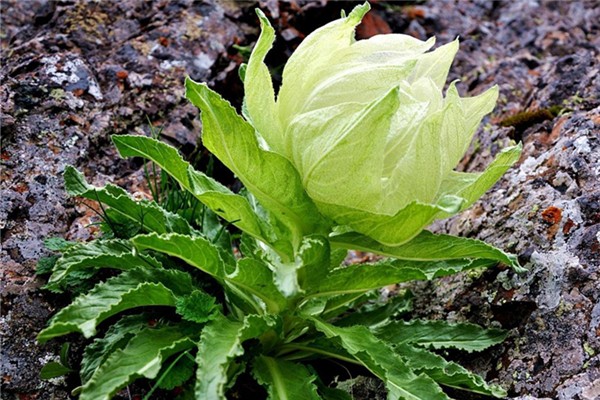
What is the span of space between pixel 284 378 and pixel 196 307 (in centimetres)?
A: 37

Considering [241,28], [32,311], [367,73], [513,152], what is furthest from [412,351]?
[241,28]

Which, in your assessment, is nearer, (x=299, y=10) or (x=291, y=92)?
(x=291, y=92)

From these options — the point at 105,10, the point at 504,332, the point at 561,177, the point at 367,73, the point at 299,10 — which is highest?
the point at 367,73

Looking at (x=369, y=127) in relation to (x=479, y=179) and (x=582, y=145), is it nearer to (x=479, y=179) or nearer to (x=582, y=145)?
(x=479, y=179)

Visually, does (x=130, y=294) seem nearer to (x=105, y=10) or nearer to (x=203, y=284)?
(x=203, y=284)

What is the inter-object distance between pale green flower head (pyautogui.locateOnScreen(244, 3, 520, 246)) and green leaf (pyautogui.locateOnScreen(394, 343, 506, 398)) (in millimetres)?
474

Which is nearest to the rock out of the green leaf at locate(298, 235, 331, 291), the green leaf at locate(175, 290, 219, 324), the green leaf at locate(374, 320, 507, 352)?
the green leaf at locate(175, 290, 219, 324)

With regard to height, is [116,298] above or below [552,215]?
above

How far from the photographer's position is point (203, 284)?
2262mm

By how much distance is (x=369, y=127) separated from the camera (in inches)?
67.9

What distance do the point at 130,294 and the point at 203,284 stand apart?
0.45m

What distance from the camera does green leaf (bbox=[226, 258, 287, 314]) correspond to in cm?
188

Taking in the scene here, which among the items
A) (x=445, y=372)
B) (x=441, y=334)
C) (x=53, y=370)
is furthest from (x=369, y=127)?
(x=53, y=370)

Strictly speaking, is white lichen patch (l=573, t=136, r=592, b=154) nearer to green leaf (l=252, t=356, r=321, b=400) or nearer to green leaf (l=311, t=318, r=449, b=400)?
green leaf (l=311, t=318, r=449, b=400)
